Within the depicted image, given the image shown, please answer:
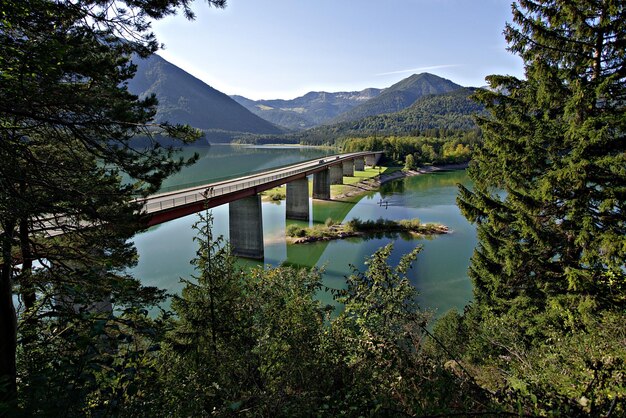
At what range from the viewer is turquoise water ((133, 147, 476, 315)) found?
69.3 feet

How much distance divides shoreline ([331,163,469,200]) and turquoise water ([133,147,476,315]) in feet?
25.1

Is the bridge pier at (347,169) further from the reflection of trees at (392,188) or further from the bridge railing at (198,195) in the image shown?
the bridge railing at (198,195)

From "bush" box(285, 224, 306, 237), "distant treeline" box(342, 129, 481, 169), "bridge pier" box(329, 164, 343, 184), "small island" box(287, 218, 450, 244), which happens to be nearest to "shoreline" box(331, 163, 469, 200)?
"distant treeline" box(342, 129, 481, 169)

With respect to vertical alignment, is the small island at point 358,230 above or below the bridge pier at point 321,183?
below

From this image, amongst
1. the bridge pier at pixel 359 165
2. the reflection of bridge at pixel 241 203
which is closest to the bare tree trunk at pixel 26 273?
the reflection of bridge at pixel 241 203

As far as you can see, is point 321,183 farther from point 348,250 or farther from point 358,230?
point 348,250

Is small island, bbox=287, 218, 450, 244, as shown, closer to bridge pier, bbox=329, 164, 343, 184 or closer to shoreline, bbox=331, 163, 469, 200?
shoreline, bbox=331, 163, 469, 200

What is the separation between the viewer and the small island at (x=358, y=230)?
32.0 meters

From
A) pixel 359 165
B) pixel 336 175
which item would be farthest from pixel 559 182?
pixel 359 165

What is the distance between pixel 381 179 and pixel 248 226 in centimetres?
4820

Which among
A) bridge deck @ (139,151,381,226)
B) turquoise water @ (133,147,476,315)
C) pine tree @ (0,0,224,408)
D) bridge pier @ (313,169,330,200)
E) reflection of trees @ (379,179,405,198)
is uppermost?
pine tree @ (0,0,224,408)

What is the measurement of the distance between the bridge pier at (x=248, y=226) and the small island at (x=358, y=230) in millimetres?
4390

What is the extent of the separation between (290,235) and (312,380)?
27.9 m

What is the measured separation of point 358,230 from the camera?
33344mm
